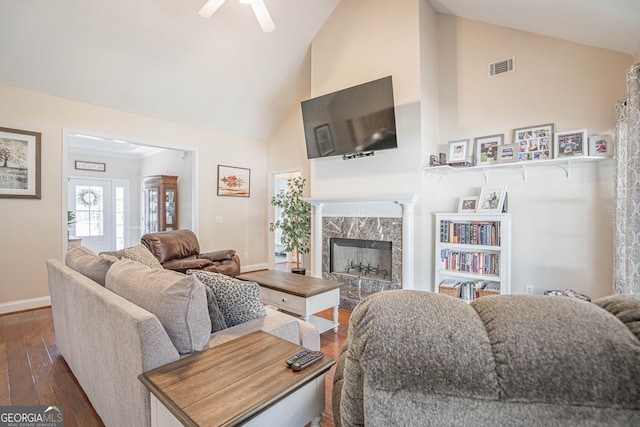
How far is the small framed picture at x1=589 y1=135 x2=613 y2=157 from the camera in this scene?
2.73 metres

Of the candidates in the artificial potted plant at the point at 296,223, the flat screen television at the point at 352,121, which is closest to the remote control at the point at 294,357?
the flat screen television at the point at 352,121

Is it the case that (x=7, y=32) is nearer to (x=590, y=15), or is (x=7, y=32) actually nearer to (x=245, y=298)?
(x=245, y=298)

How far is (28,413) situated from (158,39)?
3809 millimetres

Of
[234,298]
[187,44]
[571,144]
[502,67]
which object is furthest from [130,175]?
[571,144]

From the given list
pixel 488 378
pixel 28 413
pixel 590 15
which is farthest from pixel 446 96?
pixel 28 413

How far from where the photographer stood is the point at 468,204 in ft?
11.4

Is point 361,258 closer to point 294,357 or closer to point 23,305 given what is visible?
point 294,357

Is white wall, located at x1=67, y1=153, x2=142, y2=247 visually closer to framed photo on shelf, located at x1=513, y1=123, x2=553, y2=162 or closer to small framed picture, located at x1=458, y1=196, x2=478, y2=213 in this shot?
small framed picture, located at x1=458, y1=196, x2=478, y2=213

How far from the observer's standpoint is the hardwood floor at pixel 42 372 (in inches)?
70.9

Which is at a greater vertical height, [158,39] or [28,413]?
[158,39]

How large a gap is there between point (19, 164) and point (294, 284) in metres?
3.64

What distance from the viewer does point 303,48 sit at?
4.58 meters

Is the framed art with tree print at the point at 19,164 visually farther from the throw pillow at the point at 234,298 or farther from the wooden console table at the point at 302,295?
the throw pillow at the point at 234,298

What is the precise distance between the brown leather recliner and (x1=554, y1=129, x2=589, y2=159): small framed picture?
13.3 feet
